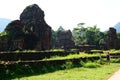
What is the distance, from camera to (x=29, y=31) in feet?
130

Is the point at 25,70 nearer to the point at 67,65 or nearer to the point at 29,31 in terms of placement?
the point at 67,65

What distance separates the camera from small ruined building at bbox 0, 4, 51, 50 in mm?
37906

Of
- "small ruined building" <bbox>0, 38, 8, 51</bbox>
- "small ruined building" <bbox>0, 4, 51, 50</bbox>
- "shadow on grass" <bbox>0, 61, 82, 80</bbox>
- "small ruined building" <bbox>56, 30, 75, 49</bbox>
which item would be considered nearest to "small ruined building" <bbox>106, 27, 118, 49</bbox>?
"small ruined building" <bbox>0, 4, 51, 50</bbox>

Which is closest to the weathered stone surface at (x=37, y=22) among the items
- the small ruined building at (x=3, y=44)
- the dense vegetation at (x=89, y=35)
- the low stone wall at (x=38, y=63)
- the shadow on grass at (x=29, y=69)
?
the small ruined building at (x=3, y=44)

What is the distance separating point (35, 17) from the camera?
4619 cm

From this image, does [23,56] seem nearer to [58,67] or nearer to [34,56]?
[34,56]

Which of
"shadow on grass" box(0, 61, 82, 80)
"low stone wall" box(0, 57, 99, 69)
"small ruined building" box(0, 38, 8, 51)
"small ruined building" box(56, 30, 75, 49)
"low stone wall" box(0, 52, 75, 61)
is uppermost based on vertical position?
"small ruined building" box(56, 30, 75, 49)

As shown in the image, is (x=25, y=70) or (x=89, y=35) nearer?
(x=25, y=70)

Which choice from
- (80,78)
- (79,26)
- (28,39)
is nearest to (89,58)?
(80,78)

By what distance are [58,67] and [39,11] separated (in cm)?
2854

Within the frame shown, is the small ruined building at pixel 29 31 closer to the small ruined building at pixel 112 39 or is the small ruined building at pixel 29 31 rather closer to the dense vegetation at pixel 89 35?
the small ruined building at pixel 112 39

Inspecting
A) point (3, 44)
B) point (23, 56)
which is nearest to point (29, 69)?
point (23, 56)

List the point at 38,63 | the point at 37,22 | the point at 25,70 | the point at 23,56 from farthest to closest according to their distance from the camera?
the point at 37,22 → the point at 23,56 → the point at 38,63 → the point at 25,70

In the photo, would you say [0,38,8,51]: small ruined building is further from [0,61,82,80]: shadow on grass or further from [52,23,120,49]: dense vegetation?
[52,23,120,49]: dense vegetation
